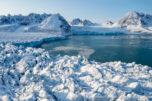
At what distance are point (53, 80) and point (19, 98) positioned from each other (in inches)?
48.6

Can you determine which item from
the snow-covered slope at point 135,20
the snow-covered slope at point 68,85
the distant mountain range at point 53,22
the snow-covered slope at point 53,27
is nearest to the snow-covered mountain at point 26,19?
the distant mountain range at point 53,22

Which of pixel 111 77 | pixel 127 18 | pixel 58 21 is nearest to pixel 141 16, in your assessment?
pixel 127 18

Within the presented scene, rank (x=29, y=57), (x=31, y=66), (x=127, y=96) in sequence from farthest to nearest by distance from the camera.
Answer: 1. (x=29, y=57)
2. (x=31, y=66)
3. (x=127, y=96)

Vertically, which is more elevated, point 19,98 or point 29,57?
point 29,57

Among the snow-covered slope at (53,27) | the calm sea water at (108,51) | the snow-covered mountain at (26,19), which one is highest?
the snow-covered mountain at (26,19)

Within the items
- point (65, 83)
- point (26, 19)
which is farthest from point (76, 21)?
point (65, 83)

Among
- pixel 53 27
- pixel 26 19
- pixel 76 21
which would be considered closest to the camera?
pixel 53 27

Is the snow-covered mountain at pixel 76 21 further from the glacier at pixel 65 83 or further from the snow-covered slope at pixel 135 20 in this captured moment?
the glacier at pixel 65 83

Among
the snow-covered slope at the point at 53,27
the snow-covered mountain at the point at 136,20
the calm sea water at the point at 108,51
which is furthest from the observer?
the snow-covered mountain at the point at 136,20

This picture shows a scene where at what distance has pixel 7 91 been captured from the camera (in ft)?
12.4

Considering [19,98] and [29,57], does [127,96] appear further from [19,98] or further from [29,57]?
[29,57]

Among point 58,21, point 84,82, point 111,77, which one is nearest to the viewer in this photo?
point 84,82

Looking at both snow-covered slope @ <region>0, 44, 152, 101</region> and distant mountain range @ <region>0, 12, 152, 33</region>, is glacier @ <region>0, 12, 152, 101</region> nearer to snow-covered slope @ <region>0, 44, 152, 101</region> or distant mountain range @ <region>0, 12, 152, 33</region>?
A: snow-covered slope @ <region>0, 44, 152, 101</region>

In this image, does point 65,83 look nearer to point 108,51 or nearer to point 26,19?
point 108,51
